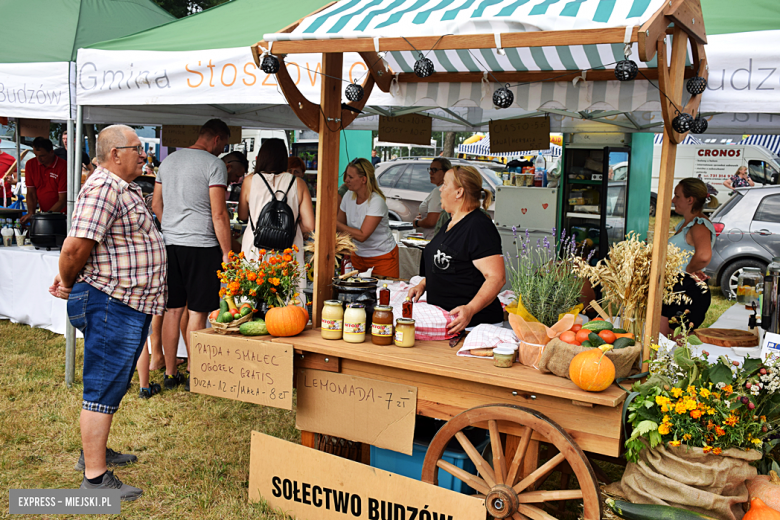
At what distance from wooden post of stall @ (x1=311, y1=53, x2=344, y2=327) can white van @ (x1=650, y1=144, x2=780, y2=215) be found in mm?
13852

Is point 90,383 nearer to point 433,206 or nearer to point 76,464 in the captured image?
point 76,464

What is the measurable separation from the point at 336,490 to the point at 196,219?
2403 millimetres

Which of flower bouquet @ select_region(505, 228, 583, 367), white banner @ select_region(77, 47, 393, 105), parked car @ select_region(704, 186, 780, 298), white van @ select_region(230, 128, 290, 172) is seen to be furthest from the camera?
white van @ select_region(230, 128, 290, 172)

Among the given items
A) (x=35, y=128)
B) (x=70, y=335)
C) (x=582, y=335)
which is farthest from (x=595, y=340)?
(x=35, y=128)

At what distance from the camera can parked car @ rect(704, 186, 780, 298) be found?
28.1 ft

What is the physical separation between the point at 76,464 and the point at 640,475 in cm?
303

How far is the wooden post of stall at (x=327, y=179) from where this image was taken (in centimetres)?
295

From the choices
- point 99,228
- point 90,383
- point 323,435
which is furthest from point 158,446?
point 99,228

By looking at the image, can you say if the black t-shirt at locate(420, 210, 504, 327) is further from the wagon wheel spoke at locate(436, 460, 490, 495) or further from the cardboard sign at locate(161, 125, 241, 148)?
the cardboard sign at locate(161, 125, 241, 148)

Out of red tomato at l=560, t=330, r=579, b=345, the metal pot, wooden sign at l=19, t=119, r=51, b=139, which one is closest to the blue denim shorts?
red tomato at l=560, t=330, r=579, b=345

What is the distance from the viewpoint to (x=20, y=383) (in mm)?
4738

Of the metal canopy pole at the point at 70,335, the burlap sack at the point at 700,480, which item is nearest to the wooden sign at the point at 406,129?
the metal canopy pole at the point at 70,335

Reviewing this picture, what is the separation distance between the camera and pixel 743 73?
2773 millimetres

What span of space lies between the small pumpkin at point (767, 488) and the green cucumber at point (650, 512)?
22 centimetres
